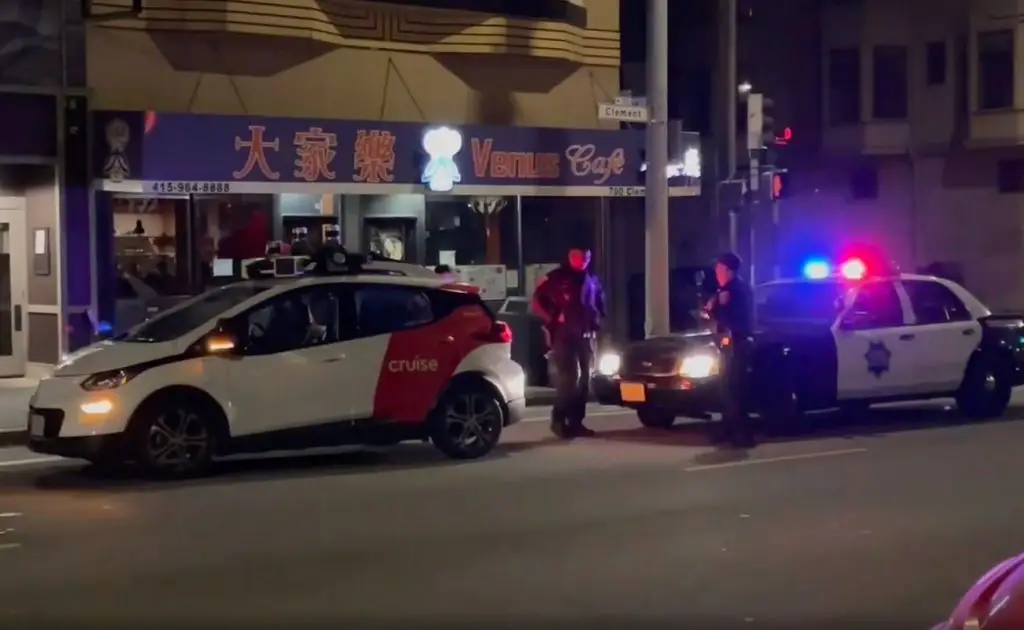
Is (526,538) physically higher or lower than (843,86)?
lower

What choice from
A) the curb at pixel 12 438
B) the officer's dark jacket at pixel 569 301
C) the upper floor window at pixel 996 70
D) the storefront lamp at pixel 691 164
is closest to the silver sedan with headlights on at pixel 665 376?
the officer's dark jacket at pixel 569 301

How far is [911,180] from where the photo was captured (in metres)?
39.4

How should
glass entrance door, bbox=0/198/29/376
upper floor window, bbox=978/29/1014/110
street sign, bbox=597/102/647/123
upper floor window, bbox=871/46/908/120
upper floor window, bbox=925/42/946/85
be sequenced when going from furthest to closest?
upper floor window, bbox=871/46/908/120
upper floor window, bbox=925/42/946/85
upper floor window, bbox=978/29/1014/110
glass entrance door, bbox=0/198/29/376
street sign, bbox=597/102/647/123

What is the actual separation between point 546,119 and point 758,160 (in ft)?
11.9

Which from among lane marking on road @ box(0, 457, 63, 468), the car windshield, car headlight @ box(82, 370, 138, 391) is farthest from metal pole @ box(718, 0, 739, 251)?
car headlight @ box(82, 370, 138, 391)

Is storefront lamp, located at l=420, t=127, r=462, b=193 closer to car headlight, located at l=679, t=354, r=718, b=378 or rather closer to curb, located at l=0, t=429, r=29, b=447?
car headlight, located at l=679, t=354, r=718, b=378

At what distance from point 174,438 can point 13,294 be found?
818 centimetres

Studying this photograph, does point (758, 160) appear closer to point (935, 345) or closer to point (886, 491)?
point (935, 345)

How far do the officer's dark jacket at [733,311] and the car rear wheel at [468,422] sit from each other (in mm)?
2246

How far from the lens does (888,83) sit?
130ft

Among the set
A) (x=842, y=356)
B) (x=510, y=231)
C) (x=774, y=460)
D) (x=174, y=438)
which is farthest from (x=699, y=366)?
(x=510, y=231)

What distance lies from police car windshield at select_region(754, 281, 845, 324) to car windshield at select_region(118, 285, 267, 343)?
18.7 feet

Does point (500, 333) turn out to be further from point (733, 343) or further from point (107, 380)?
point (107, 380)

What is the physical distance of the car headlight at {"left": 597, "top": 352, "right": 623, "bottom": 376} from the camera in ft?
51.4
